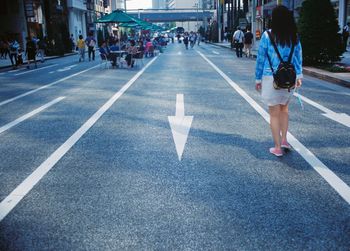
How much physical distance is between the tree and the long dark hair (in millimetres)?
12324

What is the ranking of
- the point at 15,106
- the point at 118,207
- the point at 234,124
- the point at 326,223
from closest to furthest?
the point at 326,223
the point at 118,207
the point at 234,124
the point at 15,106

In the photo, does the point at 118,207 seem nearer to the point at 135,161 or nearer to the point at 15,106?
the point at 135,161

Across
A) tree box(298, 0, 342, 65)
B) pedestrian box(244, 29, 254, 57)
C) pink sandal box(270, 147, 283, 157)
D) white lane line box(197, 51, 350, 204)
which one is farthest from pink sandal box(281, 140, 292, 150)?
pedestrian box(244, 29, 254, 57)

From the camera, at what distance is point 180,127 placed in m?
7.30

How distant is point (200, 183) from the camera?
4508 mm

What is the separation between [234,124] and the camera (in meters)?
7.48

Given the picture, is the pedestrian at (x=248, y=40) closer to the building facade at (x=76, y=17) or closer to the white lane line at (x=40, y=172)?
the white lane line at (x=40, y=172)

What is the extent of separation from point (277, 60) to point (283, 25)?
17.9 inches

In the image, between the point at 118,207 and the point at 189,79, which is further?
the point at 189,79

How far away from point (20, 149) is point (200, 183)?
10.1 feet

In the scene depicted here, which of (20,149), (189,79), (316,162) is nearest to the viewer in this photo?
(316,162)

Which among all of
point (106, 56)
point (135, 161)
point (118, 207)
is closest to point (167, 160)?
point (135, 161)

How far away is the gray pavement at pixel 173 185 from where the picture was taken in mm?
3281

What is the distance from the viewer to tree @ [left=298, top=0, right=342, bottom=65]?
1653cm
